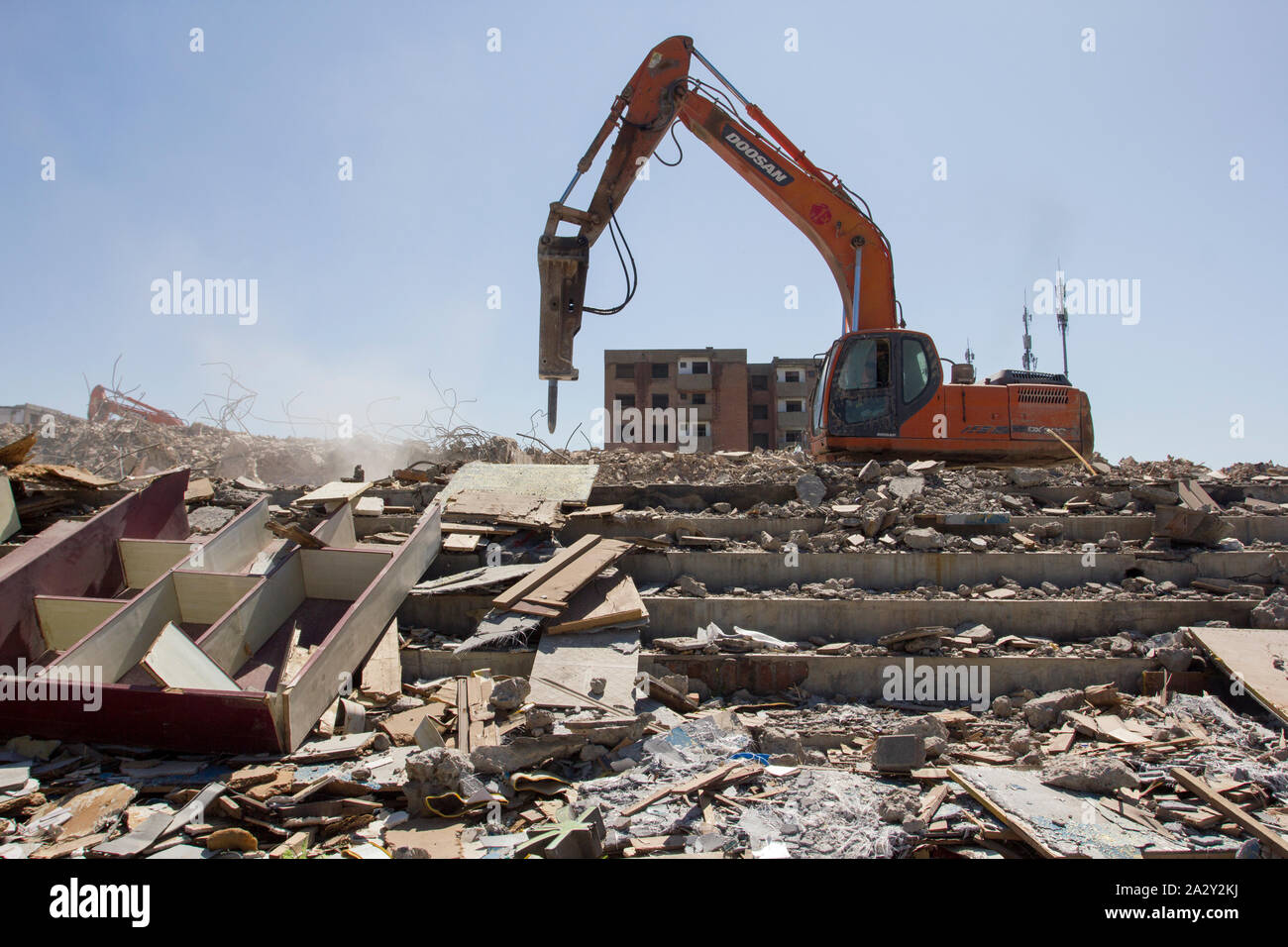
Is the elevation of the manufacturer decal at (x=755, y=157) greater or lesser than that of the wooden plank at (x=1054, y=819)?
greater

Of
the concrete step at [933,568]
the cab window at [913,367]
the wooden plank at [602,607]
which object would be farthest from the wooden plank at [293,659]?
the cab window at [913,367]

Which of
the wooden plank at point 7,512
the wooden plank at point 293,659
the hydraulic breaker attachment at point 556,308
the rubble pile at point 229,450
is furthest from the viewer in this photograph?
the rubble pile at point 229,450

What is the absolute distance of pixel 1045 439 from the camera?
941 centimetres

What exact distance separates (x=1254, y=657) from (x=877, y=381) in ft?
15.8

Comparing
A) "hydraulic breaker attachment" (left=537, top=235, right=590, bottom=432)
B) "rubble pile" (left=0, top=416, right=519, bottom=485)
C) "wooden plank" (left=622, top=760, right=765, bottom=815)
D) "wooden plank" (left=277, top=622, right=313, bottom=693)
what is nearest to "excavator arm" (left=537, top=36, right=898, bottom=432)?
"hydraulic breaker attachment" (left=537, top=235, right=590, bottom=432)

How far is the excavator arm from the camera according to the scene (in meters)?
7.89

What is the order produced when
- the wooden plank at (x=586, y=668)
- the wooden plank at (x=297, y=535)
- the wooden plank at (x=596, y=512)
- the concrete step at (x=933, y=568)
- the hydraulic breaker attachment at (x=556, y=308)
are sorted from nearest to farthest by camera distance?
1. the wooden plank at (x=586, y=668)
2. the wooden plank at (x=297, y=535)
3. the concrete step at (x=933, y=568)
4. the wooden plank at (x=596, y=512)
5. the hydraulic breaker attachment at (x=556, y=308)

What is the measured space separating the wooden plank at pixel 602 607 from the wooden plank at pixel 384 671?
1018 millimetres

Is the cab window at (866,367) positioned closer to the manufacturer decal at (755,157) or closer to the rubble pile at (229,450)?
the manufacturer decal at (755,157)

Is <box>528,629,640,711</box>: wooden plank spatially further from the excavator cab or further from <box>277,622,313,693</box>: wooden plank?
the excavator cab

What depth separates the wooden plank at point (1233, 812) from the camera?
3104 mm

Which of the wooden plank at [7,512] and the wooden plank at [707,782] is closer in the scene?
the wooden plank at [707,782]

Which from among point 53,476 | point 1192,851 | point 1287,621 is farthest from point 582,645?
point 53,476
